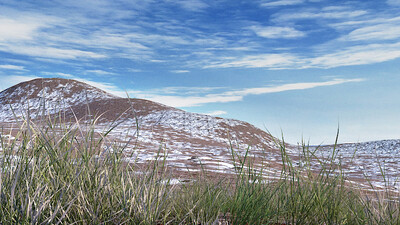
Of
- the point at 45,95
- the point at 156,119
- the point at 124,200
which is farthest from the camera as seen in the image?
the point at 45,95

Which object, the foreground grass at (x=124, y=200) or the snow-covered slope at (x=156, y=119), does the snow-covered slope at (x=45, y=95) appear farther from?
the foreground grass at (x=124, y=200)

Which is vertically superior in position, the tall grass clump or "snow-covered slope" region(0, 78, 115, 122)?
"snow-covered slope" region(0, 78, 115, 122)

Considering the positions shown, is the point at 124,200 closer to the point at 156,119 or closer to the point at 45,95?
the point at 156,119

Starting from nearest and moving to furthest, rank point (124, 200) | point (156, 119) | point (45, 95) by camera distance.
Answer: point (124, 200) < point (156, 119) < point (45, 95)

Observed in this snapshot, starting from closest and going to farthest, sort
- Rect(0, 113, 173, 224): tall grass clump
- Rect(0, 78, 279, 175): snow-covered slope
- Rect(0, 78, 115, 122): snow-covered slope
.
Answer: Rect(0, 113, 173, 224): tall grass clump → Rect(0, 78, 279, 175): snow-covered slope → Rect(0, 78, 115, 122): snow-covered slope

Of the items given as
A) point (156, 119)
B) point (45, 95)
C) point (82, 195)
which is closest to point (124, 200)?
point (82, 195)

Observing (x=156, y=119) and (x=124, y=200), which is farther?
(x=156, y=119)

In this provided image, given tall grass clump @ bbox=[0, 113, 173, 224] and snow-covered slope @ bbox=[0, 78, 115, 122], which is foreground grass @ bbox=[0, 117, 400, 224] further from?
snow-covered slope @ bbox=[0, 78, 115, 122]

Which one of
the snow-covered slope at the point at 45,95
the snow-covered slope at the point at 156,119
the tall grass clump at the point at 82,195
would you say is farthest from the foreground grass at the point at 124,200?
the snow-covered slope at the point at 45,95

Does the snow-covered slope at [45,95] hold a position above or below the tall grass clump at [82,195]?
above

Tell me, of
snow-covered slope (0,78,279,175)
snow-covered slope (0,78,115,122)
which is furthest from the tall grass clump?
snow-covered slope (0,78,115,122)

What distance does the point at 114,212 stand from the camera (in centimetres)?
211

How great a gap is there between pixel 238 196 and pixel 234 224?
0.21 meters

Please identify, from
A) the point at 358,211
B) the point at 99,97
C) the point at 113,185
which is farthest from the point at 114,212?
the point at 99,97
